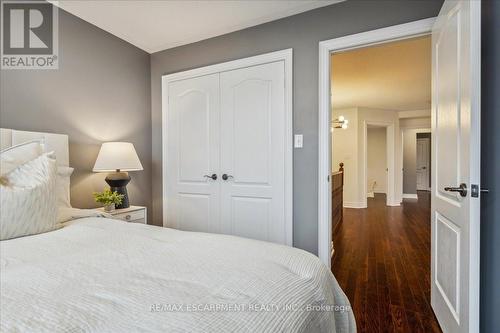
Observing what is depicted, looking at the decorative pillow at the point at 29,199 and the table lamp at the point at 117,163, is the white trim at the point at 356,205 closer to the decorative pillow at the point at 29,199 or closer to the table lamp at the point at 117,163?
the table lamp at the point at 117,163

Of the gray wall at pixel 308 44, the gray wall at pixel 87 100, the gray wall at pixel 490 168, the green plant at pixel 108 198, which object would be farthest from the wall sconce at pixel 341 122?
the green plant at pixel 108 198

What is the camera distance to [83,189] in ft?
8.25

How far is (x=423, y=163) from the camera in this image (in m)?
9.55

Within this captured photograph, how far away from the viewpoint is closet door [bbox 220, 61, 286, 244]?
8.10 feet

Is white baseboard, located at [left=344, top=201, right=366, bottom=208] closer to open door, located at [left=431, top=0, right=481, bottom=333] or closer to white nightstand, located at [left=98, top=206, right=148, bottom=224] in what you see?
open door, located at [left=431, top=0, right=481, bottom=333]

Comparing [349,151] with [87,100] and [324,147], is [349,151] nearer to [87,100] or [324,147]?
[324,147]

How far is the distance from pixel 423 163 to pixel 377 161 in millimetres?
2077

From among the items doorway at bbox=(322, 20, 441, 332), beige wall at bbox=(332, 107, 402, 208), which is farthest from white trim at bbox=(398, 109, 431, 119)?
beige wall at bbox=(332, 107, 402, 208)

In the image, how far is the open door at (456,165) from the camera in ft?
4.05

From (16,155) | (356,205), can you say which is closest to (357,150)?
(356,205)

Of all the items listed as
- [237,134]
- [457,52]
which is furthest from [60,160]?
[457,52]

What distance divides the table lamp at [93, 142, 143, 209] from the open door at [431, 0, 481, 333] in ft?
8.14

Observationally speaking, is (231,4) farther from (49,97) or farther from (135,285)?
(135,285)

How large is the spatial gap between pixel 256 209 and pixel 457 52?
6.21 feet
